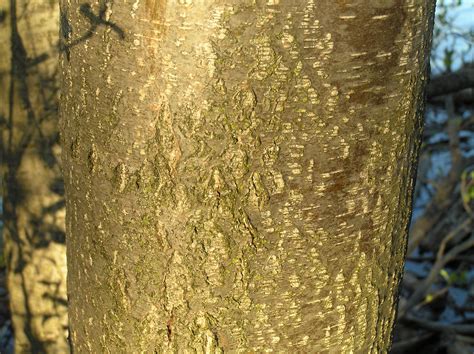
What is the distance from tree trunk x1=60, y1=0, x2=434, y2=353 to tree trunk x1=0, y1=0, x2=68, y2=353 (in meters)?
1.53

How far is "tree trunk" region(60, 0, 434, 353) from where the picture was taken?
927 mm

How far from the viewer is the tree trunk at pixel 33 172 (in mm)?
2559

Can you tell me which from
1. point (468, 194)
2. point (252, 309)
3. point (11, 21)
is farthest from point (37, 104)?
point (468, 194)

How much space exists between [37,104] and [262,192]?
6.03 ft

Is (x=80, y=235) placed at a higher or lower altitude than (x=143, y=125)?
lower

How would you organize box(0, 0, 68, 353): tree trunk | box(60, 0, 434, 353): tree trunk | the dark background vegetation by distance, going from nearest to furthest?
box(60, 0, 434, 353): tree trunk
box(0, 0, 68, 353): tree trunk
the dark background vegetation

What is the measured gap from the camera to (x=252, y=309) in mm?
1017

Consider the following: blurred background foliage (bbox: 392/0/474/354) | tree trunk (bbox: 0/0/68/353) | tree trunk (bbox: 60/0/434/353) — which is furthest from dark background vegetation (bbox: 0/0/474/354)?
tree trunk (bbox: 60/0/434/353)

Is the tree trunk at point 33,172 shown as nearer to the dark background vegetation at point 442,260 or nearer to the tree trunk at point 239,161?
the dark background vegetation at point 442,260

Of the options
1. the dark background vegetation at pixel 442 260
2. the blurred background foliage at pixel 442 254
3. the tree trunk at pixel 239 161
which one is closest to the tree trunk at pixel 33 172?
the dark background vegetation at pixel 442 260

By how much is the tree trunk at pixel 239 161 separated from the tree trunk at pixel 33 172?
1.53m

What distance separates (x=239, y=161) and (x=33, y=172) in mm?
1895

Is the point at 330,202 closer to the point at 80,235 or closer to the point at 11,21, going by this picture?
the point at 80,235

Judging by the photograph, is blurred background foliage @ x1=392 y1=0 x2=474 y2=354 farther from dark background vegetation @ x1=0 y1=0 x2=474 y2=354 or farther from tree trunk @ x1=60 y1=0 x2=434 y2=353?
tree trunk @ x1=60 y1=0 x2=434 y2=353
